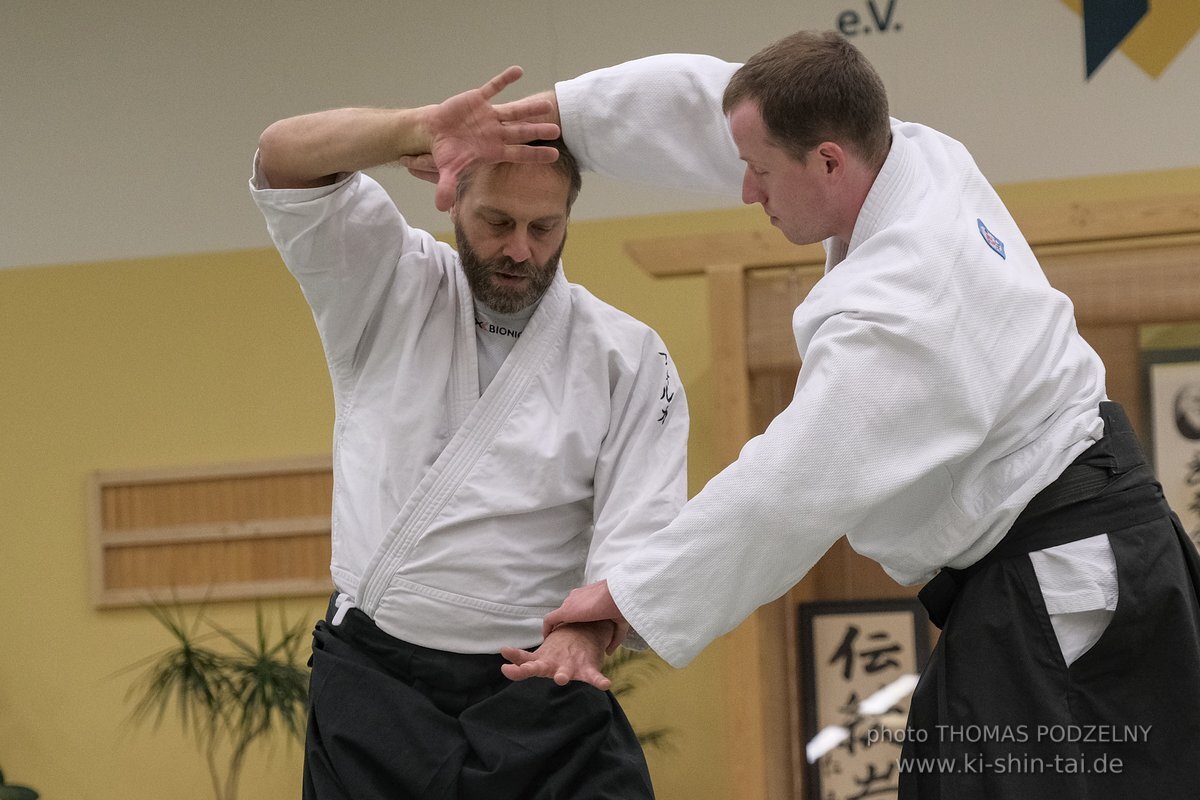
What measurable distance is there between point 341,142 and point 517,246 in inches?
12.6

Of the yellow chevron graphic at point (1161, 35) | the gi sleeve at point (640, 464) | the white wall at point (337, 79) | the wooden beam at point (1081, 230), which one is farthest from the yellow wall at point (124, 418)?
the gi sleeve at point (640, 464)

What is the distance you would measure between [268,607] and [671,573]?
3.58 meters

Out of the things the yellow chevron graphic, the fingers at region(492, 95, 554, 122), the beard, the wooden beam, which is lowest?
the beard

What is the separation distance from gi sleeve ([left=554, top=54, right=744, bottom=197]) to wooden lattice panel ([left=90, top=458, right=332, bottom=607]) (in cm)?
310

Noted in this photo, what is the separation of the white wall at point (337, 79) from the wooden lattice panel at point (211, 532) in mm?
951

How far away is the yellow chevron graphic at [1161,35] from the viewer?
458cm

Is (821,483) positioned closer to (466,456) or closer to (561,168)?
(466,456)

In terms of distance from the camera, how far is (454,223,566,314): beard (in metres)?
2.17

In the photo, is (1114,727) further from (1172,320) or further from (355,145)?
(1172,320)

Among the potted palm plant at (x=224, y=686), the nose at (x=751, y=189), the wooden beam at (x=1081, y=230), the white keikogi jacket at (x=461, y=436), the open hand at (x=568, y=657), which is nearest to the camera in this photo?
the open hand at (x=568, y=657)

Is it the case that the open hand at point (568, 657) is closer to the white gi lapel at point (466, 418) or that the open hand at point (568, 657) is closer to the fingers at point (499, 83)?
the white gi lapel at point (466, 418)

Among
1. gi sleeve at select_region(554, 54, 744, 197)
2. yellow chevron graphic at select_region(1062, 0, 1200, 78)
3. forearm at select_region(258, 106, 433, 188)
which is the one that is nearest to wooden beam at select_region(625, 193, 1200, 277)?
yellow chevron graphic at select_region(1062, 0, 1200, 78)

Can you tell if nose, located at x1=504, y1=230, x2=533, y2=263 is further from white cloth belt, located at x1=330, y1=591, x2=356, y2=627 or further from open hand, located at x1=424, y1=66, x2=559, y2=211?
white cloth belt, located at x1=330, y1=591, x2=356, y2=627

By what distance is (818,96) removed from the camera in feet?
5.87
